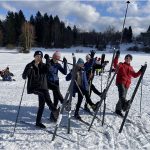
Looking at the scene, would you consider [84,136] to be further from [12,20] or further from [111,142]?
[12,20]

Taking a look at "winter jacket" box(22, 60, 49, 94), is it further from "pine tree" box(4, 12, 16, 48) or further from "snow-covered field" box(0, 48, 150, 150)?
"pine tree" box(4, 12, 16, 48)

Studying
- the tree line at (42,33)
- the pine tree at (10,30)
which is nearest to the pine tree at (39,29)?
the tree line at (42,33)

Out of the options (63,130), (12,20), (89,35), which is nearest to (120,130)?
(63,130)

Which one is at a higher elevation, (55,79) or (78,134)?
(55,79)

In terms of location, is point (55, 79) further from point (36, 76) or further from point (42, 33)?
point (42, 33)

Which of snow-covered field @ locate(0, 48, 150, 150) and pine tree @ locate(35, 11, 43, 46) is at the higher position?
snow-covered field @ locate(0, 48, 150, 150)

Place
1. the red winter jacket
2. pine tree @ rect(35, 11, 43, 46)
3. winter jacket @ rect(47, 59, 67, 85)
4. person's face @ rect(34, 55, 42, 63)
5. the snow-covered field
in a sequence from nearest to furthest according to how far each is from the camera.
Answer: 1. the snow-covered field
2. person's face @ rect(34, 55, 42, 63)
3. winter jacket @ rect(47, 59, 67, 85)
4. the red winter jacket
5. pine tree @ rect(35, 11, 43, 46)

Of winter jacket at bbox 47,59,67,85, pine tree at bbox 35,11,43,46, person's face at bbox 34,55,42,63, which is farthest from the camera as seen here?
pine tree at bbox 35,11,43,46

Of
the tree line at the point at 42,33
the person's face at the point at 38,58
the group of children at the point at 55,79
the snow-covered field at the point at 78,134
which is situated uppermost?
the person's face at the point at 38,58

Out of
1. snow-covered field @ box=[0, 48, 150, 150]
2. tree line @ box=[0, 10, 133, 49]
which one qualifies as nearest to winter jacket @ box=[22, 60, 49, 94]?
snow-covered field @ box=[0, 48, 150, 150]

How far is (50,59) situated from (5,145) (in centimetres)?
299

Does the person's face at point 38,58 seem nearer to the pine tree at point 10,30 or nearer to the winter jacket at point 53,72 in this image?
the winter jacket at point 53,72

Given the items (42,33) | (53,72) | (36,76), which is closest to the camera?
(36,76)

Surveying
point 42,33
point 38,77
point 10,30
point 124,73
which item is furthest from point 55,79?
point 42,33
